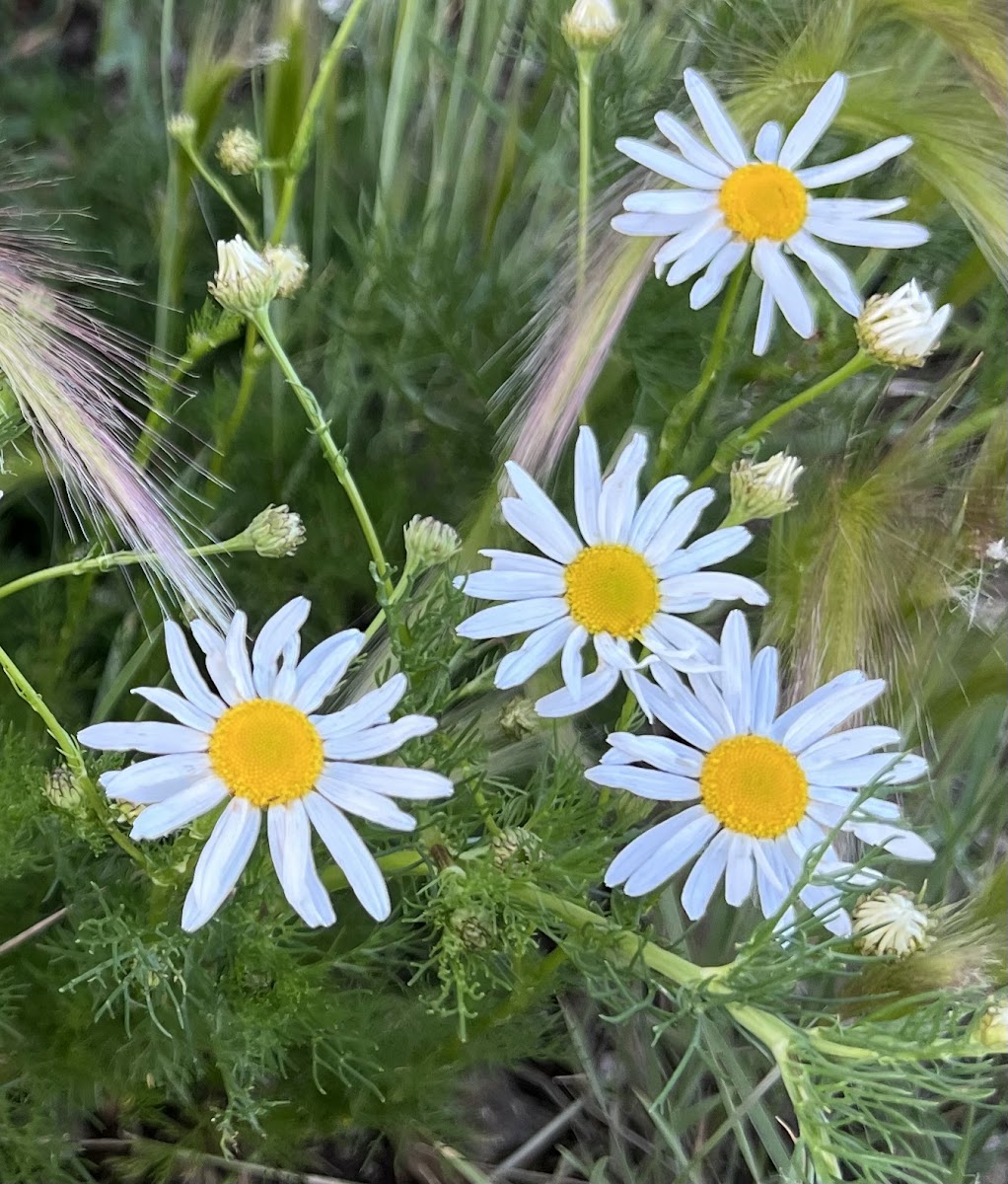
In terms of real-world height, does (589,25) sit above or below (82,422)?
above

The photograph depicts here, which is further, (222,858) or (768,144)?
(768,144)

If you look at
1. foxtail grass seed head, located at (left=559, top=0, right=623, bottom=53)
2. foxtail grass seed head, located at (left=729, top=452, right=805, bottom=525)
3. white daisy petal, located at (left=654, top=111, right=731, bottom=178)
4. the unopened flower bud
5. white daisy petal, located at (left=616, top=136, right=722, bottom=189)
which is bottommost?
the unopened flower bud

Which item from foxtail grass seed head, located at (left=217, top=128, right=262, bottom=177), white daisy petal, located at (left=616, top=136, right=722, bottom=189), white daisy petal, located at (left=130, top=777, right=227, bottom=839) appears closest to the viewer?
white daisy petal, located at (left=130, top=777, right=227, bottom=839)

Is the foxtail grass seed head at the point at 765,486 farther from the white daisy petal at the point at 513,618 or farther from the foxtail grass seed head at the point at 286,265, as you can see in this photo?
the foxtail grass seed head at the point at 286,265

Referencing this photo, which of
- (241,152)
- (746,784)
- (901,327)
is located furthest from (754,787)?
(241,152)

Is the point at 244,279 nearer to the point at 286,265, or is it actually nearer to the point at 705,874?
the point at 286,265

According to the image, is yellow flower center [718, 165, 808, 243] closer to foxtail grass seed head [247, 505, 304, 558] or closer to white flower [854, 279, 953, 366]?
white flower [854, 279, 953, 366]

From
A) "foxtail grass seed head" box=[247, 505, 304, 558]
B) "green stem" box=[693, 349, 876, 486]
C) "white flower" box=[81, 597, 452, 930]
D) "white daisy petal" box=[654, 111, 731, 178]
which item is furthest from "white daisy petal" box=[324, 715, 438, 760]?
"white daisy petal" box=[654, 111, 731, 178]

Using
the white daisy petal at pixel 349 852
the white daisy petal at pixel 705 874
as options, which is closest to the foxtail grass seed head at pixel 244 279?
the white daisy petal at pixel 349 852
